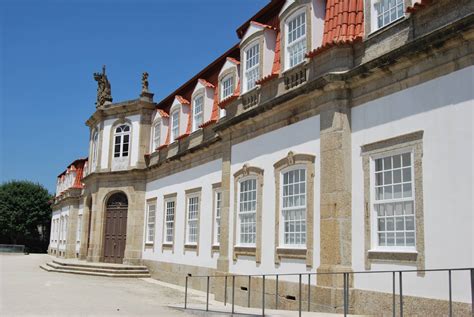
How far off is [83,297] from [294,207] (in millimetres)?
6575

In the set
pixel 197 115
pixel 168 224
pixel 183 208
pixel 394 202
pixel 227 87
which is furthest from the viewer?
pixel 168 224

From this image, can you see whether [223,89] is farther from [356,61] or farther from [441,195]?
[441,195]

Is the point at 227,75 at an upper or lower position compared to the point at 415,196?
upper

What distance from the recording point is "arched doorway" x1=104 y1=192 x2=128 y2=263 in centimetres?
2425

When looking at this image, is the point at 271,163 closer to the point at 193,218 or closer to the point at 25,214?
the point at 193,218

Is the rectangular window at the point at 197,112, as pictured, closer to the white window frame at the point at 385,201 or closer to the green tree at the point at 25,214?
the white window frame at the point at 385,201

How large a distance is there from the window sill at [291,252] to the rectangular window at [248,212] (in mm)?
1267

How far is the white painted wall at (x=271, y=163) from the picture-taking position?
1052 cm

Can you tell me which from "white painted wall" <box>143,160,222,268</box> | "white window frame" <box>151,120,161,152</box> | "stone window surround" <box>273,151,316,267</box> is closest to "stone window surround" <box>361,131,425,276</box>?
"stone window surround" <box>273,151,316,267</box>

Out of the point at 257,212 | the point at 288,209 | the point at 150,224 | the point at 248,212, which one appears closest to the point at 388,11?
the point at 288,209

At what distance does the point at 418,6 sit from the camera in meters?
8.31

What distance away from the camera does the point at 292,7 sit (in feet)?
37.9

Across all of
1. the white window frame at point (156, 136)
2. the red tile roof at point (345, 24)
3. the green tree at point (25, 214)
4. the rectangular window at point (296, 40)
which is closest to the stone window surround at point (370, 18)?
the red tile roof at point (345, 24)

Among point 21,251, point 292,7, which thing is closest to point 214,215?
point 292,7
